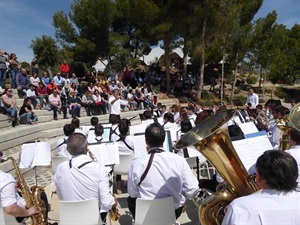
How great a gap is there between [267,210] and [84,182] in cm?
204

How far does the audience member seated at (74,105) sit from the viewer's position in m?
12.5

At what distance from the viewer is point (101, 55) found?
25188 mm

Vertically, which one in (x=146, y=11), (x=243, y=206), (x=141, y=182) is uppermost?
(x=146, y=11)

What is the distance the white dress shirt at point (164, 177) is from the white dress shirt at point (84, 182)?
34 cm

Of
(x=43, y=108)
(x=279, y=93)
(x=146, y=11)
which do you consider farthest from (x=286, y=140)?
(x=279, y=93)

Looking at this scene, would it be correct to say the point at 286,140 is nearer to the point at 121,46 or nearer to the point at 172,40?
the point at 172,40

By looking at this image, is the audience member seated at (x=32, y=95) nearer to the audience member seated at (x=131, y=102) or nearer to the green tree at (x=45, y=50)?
the audience member seated at (x=131, y=102)

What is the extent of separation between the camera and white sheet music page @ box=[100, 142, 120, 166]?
4617mm

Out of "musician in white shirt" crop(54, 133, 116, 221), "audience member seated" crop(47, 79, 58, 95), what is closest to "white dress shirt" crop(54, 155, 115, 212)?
"musician in white shirt" crop(54, 133, 116, 221)

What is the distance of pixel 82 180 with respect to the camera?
3135mm

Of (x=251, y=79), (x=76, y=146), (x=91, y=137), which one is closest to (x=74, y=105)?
(x=91, y=137)

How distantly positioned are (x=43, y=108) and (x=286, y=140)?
10.3 m

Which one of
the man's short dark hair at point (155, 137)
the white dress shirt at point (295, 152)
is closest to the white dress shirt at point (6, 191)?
the man's short dark hair at point (155, 137)

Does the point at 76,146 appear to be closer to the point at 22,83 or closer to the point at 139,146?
the point at 139,146
